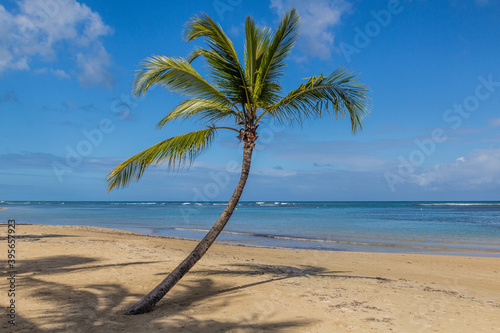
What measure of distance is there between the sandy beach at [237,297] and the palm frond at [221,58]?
3527mm

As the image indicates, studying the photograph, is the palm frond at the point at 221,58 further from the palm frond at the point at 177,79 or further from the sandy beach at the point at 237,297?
the sandy beach at the point at 237,297

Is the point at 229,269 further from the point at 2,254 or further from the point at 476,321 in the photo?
the point at 2,254

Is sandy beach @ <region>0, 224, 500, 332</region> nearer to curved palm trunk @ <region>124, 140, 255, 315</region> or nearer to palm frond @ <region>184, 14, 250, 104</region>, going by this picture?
curved palm trunk @ <region>124, 140, 255, 315</region>

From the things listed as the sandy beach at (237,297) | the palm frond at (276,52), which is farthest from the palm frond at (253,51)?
the sandy beach at (237,297)

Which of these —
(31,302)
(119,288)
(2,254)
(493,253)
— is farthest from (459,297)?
(2,254)

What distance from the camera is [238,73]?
6.61 metres

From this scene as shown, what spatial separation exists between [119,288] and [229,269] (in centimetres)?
301

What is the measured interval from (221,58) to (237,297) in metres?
4.15

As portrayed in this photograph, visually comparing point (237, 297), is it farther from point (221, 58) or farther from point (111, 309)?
point (221, 58)

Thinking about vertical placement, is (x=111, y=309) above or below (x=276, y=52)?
below

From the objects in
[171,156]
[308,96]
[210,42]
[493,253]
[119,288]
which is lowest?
[493,253]

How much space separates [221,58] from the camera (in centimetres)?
654

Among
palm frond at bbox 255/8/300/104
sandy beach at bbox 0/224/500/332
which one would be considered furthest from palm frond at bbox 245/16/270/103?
sandy beach at bbox 0/224/500/332

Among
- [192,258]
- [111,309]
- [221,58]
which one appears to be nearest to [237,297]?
[192,258]
